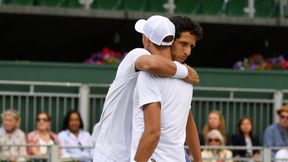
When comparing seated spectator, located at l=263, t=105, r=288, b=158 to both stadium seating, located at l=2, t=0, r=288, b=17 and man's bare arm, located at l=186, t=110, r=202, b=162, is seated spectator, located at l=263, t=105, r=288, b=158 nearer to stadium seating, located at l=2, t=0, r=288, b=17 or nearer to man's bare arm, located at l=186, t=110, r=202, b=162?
stadium seating, located at l=2, t=0, r=288, b=17

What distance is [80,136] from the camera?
1377 centimetres

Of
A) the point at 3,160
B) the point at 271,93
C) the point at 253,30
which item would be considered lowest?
the point at 3,160

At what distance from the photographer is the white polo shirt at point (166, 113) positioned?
20.5 ft

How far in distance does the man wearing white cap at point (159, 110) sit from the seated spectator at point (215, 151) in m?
5.53

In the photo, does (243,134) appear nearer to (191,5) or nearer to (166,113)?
(191,5)

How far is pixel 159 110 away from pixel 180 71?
0.34 metres

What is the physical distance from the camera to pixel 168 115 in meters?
6.31

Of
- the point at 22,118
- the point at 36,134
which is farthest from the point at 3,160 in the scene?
the point at 22,118

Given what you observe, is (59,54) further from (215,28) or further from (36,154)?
(36,154)

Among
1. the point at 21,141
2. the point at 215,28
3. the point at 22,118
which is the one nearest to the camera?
the point at 21,141

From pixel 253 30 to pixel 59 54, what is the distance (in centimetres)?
355

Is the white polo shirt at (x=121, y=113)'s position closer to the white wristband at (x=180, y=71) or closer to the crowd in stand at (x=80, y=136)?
the white wristband at (x=180, y=71)

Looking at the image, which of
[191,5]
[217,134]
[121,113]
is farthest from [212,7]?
[121,113]

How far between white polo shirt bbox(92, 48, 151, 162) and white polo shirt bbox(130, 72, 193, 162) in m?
0.20
